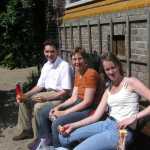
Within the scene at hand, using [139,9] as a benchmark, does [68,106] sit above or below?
below

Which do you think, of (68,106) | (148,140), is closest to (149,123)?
(148,140)

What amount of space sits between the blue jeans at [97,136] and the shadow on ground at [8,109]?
3.38m

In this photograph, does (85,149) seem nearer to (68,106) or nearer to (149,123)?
(149,123)

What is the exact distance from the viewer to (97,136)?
4.58 m

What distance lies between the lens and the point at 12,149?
22.1 feet

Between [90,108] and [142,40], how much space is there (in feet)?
5.09

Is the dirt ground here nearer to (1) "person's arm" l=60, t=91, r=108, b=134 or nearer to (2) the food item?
(1) "person's arm" l=60, t=91, r=108, b=134

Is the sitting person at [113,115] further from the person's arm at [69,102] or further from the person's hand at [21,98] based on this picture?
the person's hand at [21,98]

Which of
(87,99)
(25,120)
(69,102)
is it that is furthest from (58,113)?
(25,120)

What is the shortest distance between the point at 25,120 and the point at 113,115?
8.62 feet

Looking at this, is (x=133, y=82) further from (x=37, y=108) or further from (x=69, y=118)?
(x=37, y=108)

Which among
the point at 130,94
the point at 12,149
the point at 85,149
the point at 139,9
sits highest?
the point at 139,9

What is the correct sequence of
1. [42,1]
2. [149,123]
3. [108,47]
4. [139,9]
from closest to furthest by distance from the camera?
[149,123], [139,9], [108,47], [42,1]

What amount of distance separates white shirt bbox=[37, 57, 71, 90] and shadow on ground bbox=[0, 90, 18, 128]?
1720 mm
